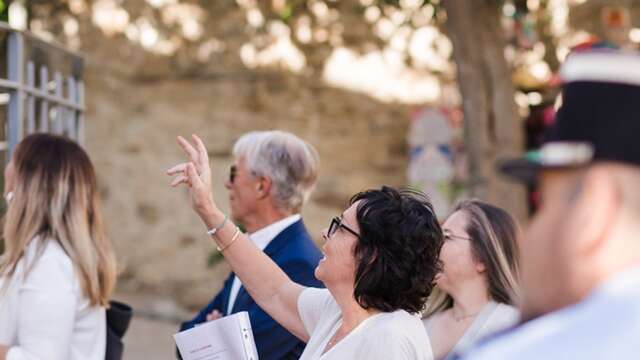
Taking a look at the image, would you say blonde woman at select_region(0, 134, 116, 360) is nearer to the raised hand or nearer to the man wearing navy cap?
the raised hand

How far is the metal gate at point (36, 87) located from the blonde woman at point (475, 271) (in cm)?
210

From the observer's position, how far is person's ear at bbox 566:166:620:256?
1.33m

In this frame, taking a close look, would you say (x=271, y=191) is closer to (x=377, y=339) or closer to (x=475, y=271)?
(x=475, y=271)

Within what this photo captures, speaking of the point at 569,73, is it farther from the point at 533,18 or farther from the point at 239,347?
the point at 533,18

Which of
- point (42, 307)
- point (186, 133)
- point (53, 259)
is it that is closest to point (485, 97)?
Answer: point (186, 133)

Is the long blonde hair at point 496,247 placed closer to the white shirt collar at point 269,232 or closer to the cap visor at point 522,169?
the white shirt collar at point 269,232

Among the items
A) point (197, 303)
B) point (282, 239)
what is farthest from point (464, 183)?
point (282, 239)

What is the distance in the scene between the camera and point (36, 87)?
5.21 m

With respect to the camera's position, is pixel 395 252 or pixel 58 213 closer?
pixel 395 252

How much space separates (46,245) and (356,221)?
113 centimetres

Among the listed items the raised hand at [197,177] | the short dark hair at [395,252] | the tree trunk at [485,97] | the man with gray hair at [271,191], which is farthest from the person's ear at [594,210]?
the tree trunk at [485,97]

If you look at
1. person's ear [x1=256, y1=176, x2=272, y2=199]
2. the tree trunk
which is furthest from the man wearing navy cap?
the tree trunk

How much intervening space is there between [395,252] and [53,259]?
1.20m

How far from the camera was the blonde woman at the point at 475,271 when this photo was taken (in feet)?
12.2
